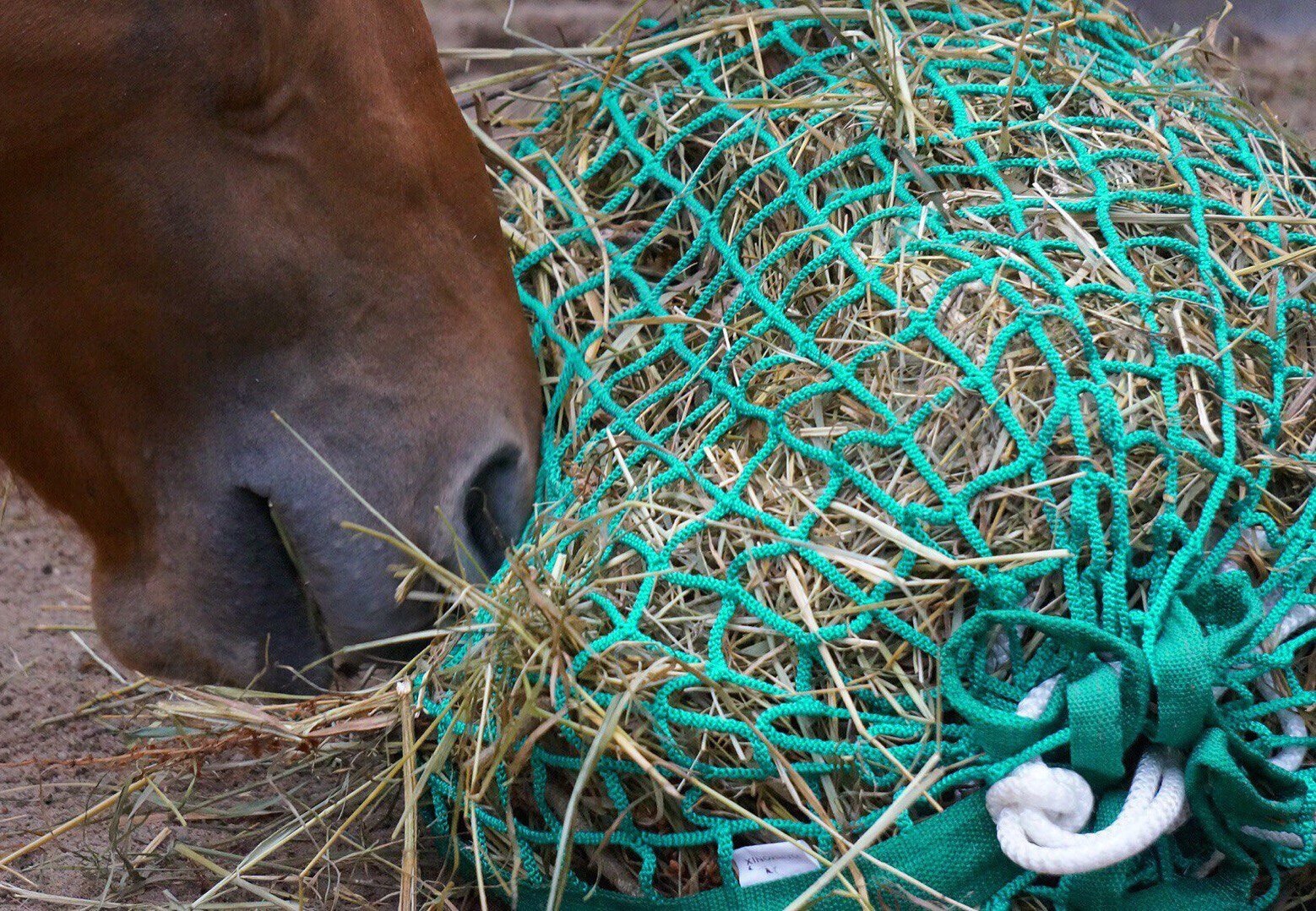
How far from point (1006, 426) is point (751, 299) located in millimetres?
377

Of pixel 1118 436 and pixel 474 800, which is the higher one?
pixel 1118 436

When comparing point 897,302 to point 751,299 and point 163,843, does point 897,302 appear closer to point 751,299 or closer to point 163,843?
point 751,299

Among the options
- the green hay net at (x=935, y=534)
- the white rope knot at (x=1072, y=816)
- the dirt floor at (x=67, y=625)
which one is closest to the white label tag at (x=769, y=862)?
the green hay net at (x=935, y=534)

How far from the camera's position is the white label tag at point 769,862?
1.24 meters

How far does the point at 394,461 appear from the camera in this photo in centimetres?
143

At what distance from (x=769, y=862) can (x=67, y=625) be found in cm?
135

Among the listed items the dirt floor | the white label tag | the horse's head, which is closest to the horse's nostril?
the horse's head

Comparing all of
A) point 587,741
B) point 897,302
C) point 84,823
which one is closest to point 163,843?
point 84,823

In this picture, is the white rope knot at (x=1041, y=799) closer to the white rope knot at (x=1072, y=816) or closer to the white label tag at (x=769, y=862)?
the white rope knot at (x=1072, y=816)

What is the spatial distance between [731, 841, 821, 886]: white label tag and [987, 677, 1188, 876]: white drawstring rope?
7.4 inches

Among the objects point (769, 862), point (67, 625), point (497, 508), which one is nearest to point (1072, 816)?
point (769, 862)

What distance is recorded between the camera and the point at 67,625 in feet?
6.80

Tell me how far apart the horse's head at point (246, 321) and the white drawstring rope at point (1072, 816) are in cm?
63

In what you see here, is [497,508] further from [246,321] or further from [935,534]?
[935,534]
